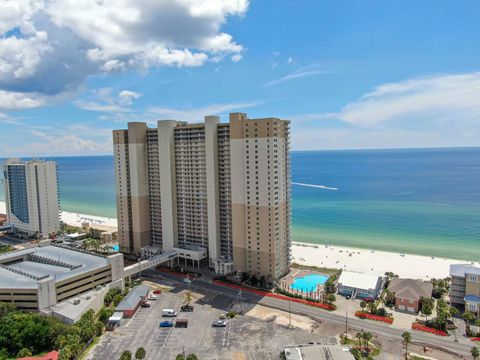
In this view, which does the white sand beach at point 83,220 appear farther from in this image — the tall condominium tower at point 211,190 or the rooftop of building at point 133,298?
the rooftop of building at point 133,298

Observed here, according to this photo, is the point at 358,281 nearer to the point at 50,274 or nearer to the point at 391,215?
the point at 50,274

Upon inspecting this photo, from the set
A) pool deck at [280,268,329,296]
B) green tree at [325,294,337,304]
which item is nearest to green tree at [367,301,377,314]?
green tree at [325,294,337,304]

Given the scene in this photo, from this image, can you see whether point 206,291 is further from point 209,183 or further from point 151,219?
point 151,219

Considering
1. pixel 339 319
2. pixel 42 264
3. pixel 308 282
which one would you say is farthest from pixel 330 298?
pixel 42 264

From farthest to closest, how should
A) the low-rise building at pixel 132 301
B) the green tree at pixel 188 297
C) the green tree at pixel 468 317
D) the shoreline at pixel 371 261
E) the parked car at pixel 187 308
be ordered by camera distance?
1. the shoreline at pixel 371 261
2. the green tree at pixel 188 297
3. the parked car at pixel 187 308
4. the low-rise building at pixel 132 301
5. the green tree at pixel 468 317

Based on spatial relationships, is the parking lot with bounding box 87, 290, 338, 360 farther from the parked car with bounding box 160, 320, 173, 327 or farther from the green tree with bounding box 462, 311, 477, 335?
the green tree with bounding box 462, 311, 477, 335

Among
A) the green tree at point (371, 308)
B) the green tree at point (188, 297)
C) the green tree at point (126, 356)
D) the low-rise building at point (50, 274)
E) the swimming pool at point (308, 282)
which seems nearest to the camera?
the green tree at point (126, 356)

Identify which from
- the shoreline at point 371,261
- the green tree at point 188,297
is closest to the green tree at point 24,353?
the green tree at point 188,297

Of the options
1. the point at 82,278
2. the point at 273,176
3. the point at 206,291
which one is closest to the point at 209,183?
the point at 273,176
